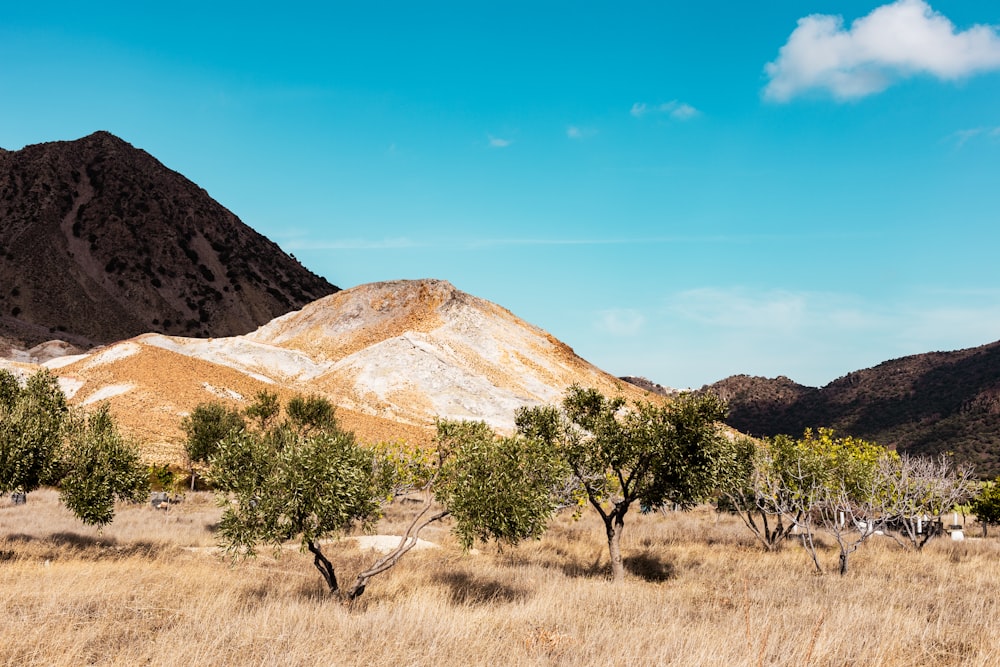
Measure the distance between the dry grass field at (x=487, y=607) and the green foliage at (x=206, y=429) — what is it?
12031 mm

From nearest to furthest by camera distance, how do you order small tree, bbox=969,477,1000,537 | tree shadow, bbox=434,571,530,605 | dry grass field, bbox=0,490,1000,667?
dry grass field, bbox=0,490,1000,667 < tree shadow, bbox=434,571,530,605 < small tree, bbox=969,477,1000,537

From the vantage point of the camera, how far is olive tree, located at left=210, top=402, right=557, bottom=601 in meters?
15.6

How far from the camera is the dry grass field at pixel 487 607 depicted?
11.3 metres

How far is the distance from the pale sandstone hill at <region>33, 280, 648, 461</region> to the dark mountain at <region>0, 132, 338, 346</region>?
5711cm

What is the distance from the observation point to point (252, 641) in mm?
11805

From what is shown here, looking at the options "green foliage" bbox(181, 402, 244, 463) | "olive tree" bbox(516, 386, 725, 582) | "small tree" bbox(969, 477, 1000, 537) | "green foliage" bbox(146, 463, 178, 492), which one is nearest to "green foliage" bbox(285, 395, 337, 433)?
"green foliage" bbox(181, 402, 244, 463)

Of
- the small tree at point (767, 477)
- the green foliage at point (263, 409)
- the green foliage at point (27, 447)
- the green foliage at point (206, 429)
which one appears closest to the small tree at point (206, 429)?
the green foliage at point (206, 429)

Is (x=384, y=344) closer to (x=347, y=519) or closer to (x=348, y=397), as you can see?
(x=348, y=397)

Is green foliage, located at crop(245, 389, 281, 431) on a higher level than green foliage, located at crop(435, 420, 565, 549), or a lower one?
higher

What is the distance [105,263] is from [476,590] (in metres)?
179

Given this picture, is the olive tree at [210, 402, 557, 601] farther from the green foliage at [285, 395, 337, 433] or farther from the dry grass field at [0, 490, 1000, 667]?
the green foliage at [285, 395, 337, 433]

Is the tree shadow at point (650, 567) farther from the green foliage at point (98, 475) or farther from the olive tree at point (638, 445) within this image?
the green foliage at point (98, 475)

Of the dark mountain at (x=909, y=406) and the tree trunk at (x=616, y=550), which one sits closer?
the tree trunk at (x=616, y=550)

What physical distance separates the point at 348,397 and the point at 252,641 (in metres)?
67.5
